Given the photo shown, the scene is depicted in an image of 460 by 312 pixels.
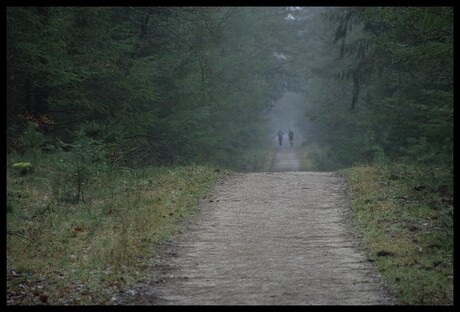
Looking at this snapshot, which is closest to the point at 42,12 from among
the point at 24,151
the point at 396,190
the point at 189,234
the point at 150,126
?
the point at 24,151

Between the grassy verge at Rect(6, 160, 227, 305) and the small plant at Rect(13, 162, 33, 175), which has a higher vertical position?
the small plant at Rect(13, 162, 33, 175)

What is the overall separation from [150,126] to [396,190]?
32.8 feet

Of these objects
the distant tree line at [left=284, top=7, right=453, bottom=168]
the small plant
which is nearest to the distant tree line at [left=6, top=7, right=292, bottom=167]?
the small plant

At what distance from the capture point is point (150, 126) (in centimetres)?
2127

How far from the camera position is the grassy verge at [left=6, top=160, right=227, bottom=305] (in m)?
8.71

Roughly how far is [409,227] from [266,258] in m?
3.16

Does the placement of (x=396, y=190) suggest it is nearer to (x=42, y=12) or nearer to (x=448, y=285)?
(x=448, y=285)

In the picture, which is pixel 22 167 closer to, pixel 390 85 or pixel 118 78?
pixel 118 78

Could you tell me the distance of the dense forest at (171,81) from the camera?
45.6 ft

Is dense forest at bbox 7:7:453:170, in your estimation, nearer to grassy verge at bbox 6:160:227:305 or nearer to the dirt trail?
grassy verge at bbox 6:160:227:305

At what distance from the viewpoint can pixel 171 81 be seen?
2230 centimetres

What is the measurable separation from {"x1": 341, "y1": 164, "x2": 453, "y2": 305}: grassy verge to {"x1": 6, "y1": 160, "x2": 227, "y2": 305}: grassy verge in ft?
12.8

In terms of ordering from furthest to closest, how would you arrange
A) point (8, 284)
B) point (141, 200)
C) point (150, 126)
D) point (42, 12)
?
point (150, 126) < point (42, 12) < point (141, 200) < point (8, 284)
